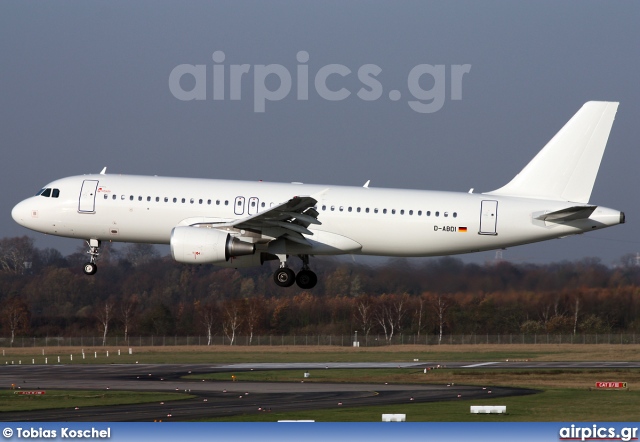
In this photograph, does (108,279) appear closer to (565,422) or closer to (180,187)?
(180,187)

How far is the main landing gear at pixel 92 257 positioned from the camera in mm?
49250

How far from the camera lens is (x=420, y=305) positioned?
69.8m

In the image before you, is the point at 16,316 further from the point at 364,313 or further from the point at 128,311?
the point at 364,313

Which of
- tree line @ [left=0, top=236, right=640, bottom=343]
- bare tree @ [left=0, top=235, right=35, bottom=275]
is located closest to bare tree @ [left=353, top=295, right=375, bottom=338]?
tree line @ [left=0, top=236, right=640, bottom=343]

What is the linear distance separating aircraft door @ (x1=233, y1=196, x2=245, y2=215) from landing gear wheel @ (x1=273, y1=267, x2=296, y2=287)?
124 inches

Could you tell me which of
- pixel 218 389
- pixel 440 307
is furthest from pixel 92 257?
pixel 440 307

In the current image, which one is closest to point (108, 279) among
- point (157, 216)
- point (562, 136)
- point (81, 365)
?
point (81, 365)

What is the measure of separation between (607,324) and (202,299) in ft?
108

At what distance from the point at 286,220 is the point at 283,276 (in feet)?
9.86

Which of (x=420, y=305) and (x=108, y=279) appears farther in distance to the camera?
(x=108, y=279)

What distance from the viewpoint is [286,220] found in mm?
46125

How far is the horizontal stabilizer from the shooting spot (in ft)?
149

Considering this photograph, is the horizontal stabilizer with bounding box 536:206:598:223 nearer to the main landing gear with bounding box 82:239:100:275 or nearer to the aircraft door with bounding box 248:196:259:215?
the aircraft door with bounding box 248:196:259:215

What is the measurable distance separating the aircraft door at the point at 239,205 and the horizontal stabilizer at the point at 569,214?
12856 millimetres
